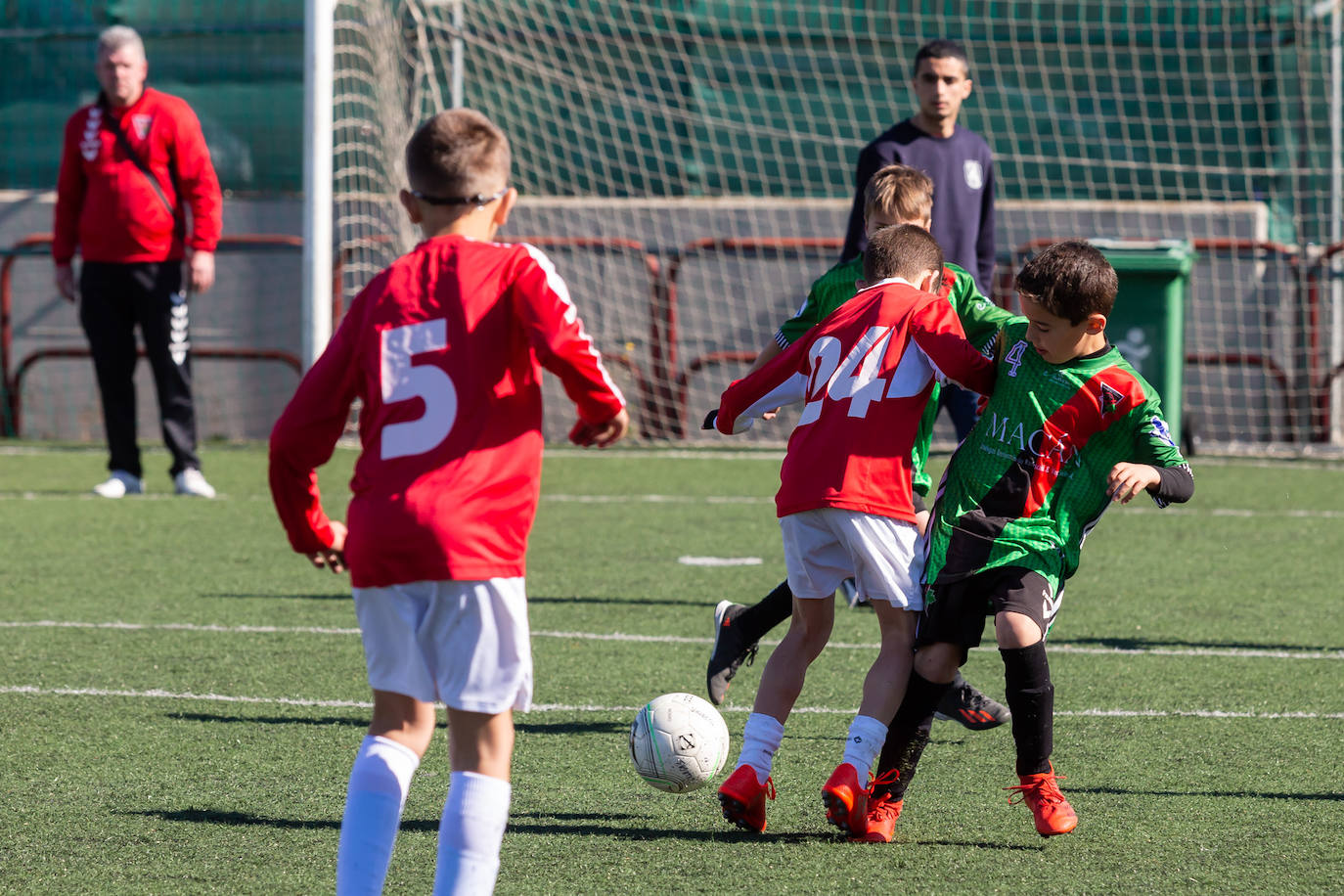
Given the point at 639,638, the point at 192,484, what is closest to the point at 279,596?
the point at 639,638

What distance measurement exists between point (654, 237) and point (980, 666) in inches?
310

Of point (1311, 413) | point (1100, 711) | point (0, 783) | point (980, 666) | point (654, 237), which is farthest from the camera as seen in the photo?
point (654, 237)

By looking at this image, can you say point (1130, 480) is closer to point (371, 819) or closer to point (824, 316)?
point (824, 316)

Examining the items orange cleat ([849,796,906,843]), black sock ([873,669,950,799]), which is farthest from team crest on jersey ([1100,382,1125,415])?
orange cleat ([849,796,906,843])

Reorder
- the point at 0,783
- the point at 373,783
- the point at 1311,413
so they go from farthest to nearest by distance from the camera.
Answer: the point at 1311,413 < the point at 0,783 < the point at 373,783

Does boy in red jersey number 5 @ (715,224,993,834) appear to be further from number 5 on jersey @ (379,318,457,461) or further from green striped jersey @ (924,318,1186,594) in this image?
number 5 on jersey @ (379,318,457,461)

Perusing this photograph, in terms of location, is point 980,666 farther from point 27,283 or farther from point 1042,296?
point 27,283

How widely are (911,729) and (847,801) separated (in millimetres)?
288

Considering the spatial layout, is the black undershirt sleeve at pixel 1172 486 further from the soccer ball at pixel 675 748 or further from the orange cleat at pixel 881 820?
the soccer ball at pixel 675 748

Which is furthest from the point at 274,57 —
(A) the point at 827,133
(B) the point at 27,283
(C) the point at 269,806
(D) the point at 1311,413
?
(C) the point at 269,806

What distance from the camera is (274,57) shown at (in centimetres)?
1284

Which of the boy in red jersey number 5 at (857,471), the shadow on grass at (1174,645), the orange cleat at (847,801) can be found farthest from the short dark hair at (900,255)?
the shadow on grass at (1174,645)

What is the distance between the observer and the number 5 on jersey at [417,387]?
8.39 ft

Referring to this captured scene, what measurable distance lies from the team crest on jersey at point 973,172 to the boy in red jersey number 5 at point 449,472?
333cm
